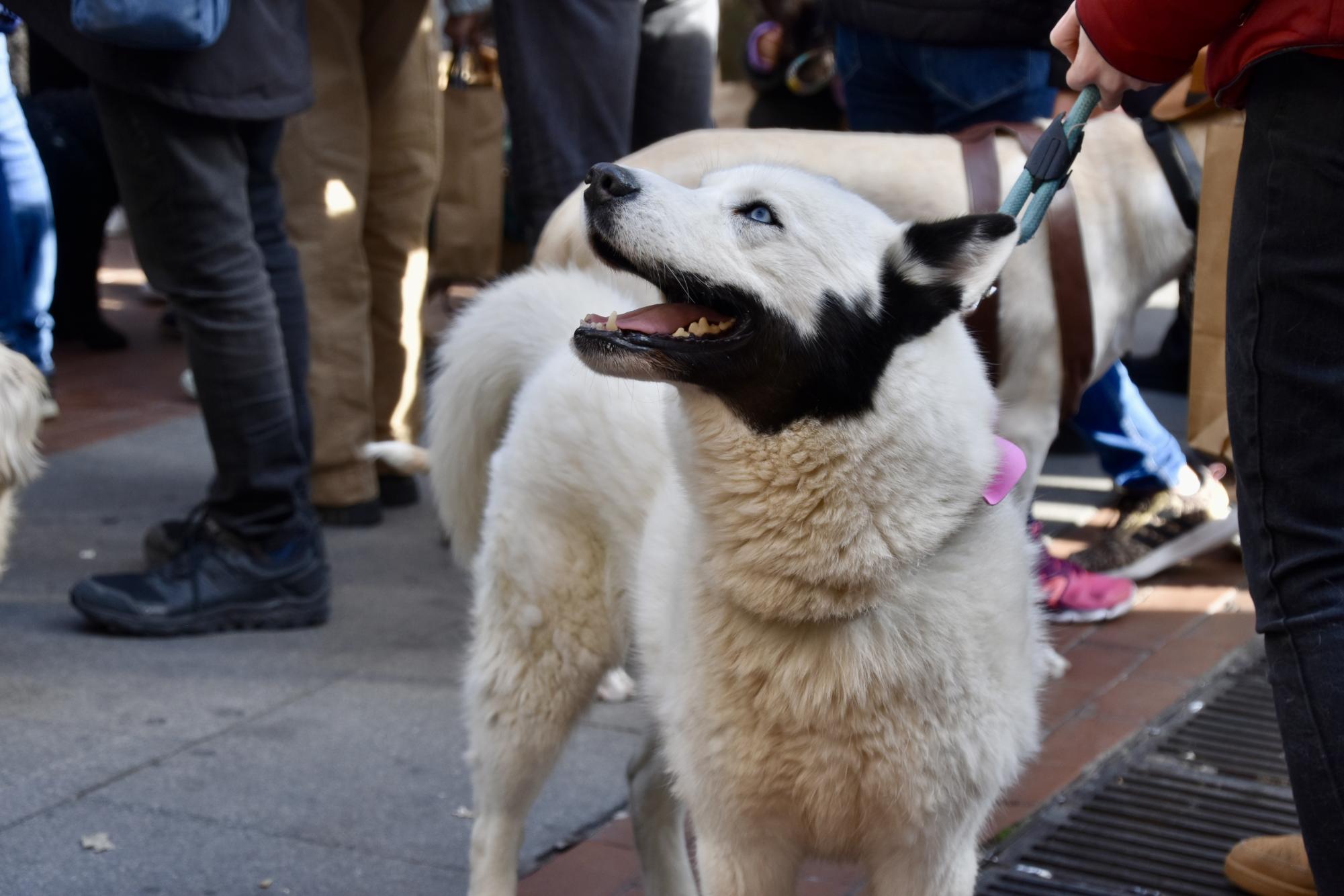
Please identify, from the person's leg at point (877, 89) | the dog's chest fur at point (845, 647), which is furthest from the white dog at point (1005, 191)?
the dog's chest fur at point (845, 647)

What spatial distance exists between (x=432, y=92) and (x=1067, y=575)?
260 cm

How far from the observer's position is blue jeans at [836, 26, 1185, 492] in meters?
3.74

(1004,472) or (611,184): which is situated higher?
(611,184)

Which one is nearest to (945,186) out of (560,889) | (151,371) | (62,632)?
(560,889)

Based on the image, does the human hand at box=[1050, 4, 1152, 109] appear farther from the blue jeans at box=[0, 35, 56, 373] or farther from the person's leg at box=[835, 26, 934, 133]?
the blue jeans at box=[0, 35, 56, 373]

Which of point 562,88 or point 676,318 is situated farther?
point 562,88

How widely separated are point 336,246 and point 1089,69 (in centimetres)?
306

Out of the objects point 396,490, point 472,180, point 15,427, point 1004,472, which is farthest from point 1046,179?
point 472,180

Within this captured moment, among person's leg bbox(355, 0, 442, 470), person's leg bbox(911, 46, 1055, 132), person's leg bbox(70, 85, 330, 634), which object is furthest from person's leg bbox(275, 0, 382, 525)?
person's leg bbox(911, 46, 1055, 132)

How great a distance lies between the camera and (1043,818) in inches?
120

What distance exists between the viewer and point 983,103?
376cm

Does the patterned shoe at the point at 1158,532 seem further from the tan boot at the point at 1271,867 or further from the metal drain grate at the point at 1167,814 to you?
the tan boot at the point at 1271,867

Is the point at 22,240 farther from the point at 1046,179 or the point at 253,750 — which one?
the point at 1046,179

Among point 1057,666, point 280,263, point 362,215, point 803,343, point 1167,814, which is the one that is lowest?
point 1057,666
